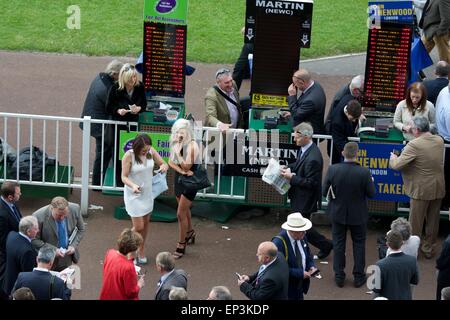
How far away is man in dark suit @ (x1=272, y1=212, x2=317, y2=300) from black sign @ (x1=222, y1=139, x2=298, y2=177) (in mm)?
2492

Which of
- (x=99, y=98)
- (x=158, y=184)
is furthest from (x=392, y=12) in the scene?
(x=99, y=98)

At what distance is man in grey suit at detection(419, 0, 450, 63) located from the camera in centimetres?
1844

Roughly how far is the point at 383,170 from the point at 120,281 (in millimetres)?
4517

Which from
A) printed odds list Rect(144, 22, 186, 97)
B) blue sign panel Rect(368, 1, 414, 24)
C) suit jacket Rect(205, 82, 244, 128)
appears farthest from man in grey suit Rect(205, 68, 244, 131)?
blue sign panel Rect(368, 1, 414, 24)

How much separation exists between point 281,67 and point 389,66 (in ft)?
4.44

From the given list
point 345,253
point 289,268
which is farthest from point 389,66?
point 289,268

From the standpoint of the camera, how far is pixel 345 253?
13859 mm

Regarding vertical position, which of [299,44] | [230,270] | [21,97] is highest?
[299,44]

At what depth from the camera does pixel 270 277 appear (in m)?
10.9

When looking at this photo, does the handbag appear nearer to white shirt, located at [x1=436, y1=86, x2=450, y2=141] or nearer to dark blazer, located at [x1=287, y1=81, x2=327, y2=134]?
dark blazer, located at [x1=287, y1=81, x2=327, y2=134]

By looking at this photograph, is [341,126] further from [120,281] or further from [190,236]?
[120,281]

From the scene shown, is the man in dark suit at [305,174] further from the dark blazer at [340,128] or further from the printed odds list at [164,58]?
the printed odds list at [164,58]

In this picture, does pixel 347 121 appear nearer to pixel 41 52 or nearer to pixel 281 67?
pixel 281 67

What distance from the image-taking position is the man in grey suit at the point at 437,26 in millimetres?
18438
